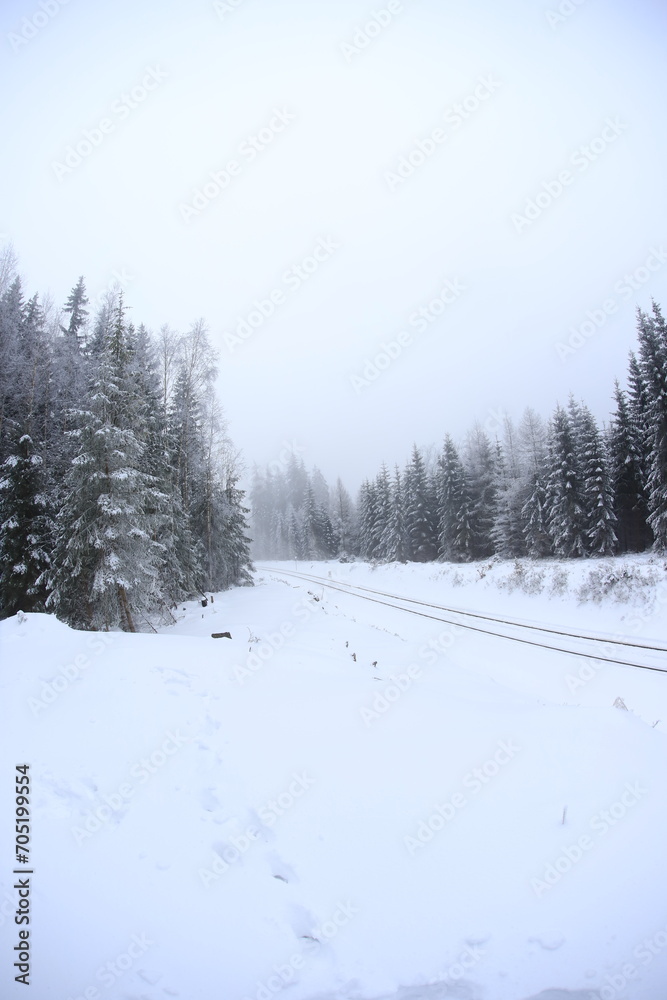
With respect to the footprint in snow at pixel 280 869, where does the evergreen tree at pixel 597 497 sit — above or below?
above

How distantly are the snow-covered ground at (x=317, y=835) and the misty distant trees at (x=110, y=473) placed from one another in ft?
23.0

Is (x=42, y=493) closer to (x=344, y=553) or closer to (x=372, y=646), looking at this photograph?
(x=372, y=646)

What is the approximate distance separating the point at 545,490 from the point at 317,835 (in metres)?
30.5

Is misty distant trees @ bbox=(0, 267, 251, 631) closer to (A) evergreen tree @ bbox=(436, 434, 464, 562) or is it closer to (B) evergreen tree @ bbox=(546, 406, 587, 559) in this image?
(A) evergreen tree @ bbox=(436, 434, 464, 562)

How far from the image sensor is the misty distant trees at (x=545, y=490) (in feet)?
83.8

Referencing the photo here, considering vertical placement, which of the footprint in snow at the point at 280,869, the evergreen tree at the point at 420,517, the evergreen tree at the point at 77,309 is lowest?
the footprint in snow at the point at 280,869

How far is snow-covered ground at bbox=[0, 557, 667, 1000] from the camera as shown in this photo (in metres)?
2.85

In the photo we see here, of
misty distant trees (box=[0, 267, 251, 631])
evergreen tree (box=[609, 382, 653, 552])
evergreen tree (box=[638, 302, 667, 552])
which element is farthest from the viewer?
evergreen tree (box=[609, 382, 653, 552])

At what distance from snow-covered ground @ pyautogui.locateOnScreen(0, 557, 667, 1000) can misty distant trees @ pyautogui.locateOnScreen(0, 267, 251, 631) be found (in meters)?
7.00

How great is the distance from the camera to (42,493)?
16953mm

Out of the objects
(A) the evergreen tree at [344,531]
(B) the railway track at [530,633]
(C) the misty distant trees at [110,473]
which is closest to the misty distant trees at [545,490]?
(A) the evergreen tree at [344,531]

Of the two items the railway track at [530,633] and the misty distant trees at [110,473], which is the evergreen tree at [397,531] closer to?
the misty distant trees at [110,473]

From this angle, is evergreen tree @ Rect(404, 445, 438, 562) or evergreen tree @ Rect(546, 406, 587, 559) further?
evergreen tree @ Rect(404, 445, 438, 562)

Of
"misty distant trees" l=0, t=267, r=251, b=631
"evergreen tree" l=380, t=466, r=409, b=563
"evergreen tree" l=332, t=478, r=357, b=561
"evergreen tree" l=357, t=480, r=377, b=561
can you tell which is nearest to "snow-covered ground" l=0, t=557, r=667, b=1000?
"misty distant trees" l=0, t=267, r=251, b=631
